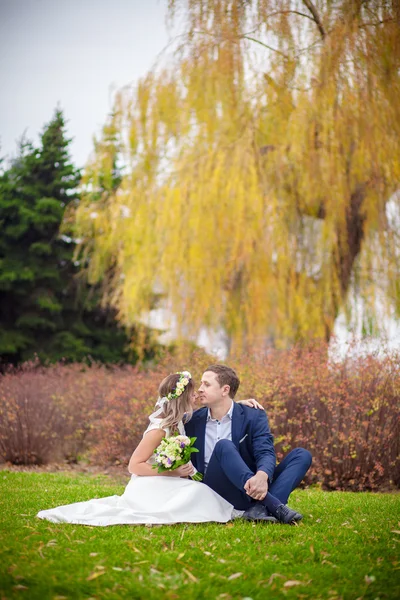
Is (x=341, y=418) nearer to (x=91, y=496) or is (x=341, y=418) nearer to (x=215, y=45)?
(x=91, y=496)

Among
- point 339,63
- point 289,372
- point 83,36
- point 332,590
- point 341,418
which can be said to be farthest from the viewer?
point 83,36

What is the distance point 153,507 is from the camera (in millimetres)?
4293

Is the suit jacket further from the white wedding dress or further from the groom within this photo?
the white wedding dress

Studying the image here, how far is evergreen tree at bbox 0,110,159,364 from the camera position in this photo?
16.2 meters

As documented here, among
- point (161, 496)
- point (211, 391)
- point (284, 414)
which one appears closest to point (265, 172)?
point (284, 414)

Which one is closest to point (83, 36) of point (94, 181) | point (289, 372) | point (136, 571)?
point (94, 181)

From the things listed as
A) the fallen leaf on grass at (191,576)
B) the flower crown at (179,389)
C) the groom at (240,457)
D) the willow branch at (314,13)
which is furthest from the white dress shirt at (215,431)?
the willow branch at (314,13)

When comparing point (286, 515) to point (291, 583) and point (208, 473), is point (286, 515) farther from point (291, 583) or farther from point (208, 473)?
point (291, 583)

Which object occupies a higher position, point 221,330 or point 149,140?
point 149,140

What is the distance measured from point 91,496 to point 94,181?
7.73 meters

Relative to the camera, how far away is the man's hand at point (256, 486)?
4172mm

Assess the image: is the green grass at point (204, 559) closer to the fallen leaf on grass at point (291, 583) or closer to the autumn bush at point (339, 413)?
the fallen leaf on grass at point (291, 583)

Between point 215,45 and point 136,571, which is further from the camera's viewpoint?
point 215,45

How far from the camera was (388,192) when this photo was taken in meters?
10.0
